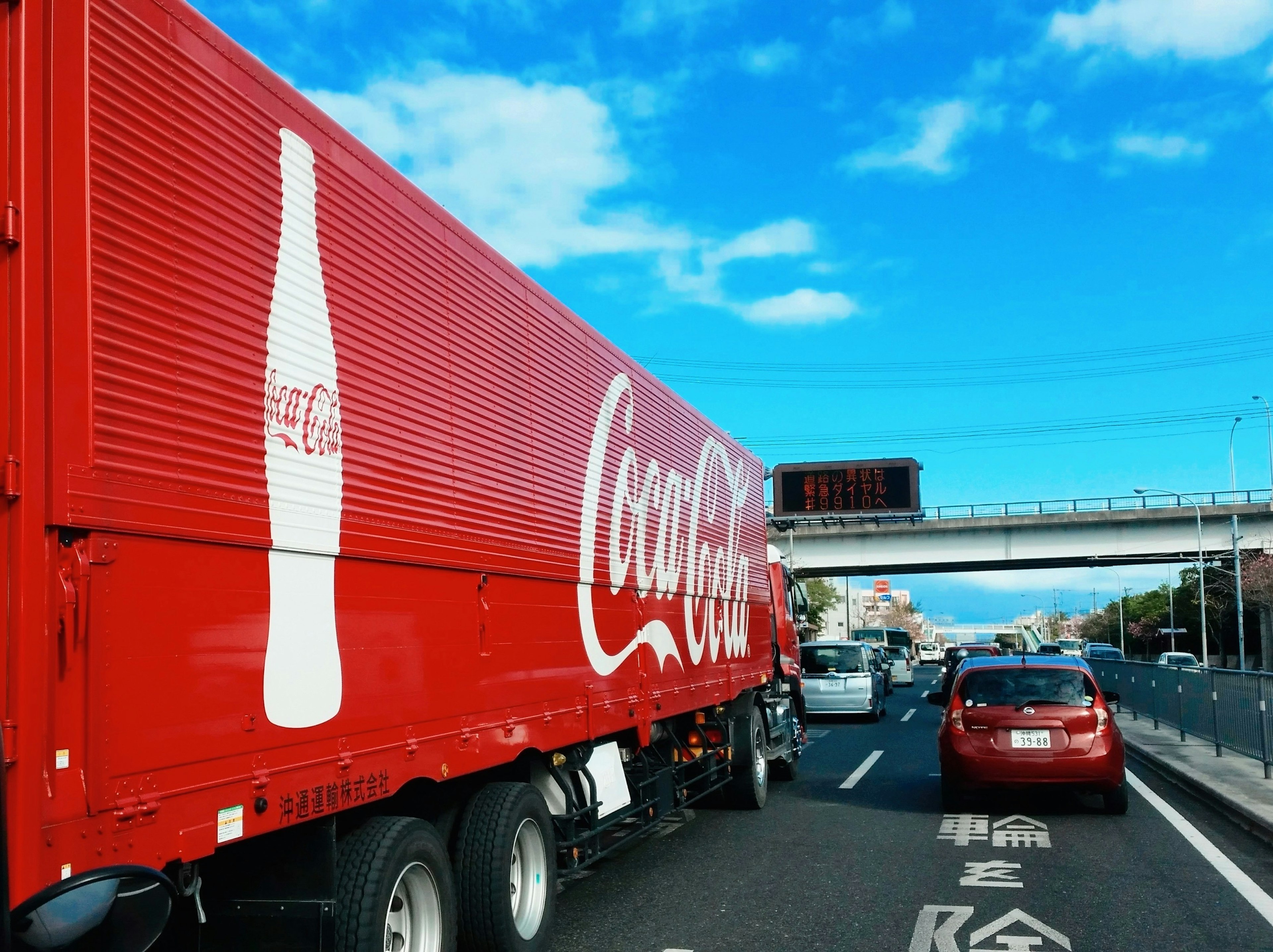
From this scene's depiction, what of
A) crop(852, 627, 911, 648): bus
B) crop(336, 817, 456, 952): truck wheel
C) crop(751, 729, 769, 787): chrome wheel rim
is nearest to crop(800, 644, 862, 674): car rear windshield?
crop(751, 729, 769, 787): chrome wheel rim

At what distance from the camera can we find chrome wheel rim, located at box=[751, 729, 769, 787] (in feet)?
40.9

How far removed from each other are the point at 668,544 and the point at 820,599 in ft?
295

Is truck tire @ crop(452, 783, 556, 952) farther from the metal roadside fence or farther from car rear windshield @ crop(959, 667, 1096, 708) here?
the metal roadside fence

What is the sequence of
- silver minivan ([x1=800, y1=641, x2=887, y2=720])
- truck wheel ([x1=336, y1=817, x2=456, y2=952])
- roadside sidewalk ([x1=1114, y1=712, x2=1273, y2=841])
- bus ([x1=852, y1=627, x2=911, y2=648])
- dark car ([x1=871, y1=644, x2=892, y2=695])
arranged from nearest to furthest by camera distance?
truck wheel ([x1=336, y1=817, x2=456, y2=952]), roadside sidewalk ([x1=1114, y1=712, x2=1273, y2=841]), silver minivan ([x1=800, y1=641, x2=887, y2=720]), dark car ([x1=871, y1=644, x2=892, y2=695]), bus ([x1=852, y1=627, x2=911, y2=648])

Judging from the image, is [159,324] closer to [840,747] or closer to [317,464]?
[317,464]

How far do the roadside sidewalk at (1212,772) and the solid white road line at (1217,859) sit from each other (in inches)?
18.1

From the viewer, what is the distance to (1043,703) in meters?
11.9

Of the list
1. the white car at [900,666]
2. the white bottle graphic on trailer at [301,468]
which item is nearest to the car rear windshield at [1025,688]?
the white bottle graphic on trailer at [301,468]

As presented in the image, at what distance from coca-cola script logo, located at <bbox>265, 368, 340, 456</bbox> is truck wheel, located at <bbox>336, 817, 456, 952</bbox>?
154cm

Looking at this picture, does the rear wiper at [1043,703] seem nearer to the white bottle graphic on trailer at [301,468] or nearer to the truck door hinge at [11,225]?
the white bottle graphic on trailer at [301,468]

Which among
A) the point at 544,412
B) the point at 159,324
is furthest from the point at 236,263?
the point at 544,412

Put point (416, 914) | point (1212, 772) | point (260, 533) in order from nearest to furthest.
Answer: point (260, 533) → point (416, 914) → point (1212, 772)

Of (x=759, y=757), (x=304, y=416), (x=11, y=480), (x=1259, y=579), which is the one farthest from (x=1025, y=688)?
(x=1259, y=579)

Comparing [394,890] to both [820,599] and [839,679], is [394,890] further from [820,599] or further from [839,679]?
[820,599]
